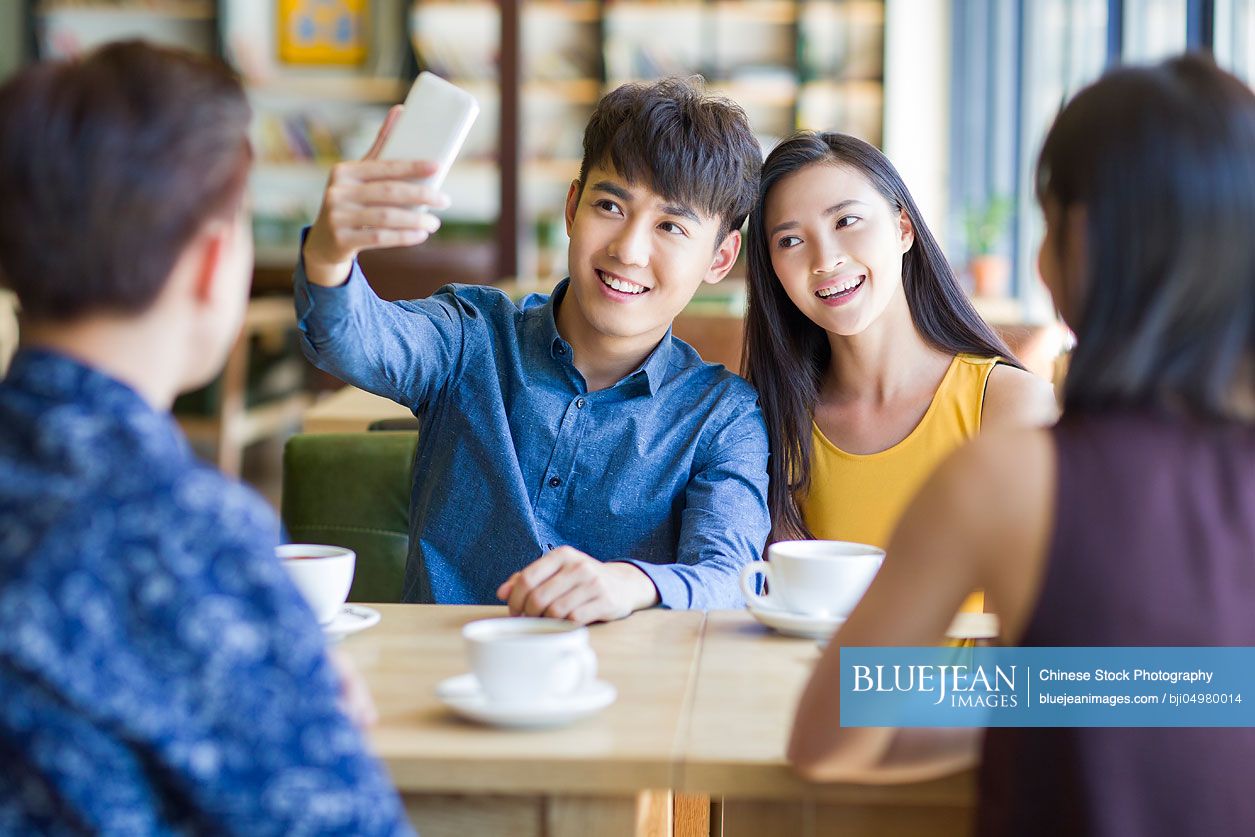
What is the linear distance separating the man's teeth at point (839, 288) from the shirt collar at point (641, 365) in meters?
0.21

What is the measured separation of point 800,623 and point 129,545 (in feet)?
2.14

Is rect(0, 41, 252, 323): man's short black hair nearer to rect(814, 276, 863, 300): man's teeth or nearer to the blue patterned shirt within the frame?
the blue patterned shirt

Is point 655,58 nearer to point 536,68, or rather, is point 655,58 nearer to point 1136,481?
point 536,68

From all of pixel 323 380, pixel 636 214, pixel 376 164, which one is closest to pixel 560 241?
pixel 323 380

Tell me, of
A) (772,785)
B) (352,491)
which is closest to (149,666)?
(772,785)

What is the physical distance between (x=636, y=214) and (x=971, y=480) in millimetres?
918

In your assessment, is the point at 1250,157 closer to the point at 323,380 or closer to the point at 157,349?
the point at 157,349

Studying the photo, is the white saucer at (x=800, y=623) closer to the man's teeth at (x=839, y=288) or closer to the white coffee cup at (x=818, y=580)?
the white coffee cup at (x=818, y=580)

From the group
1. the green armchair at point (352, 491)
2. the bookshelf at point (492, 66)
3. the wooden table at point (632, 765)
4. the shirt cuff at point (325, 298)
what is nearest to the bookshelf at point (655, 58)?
the bookshelf at point (492, 66)

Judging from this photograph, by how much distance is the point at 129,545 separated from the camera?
70cm

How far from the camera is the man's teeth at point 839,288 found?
5.79 feet

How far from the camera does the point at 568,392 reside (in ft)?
5.50

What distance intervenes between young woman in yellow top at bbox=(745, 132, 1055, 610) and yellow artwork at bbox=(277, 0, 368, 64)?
5802 mm

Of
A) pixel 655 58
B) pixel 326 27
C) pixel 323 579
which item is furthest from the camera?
pixel 326 27
